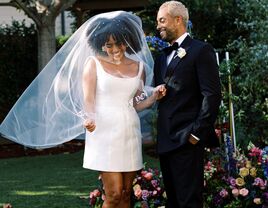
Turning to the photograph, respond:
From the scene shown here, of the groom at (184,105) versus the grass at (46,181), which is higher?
the groom at (184,105)

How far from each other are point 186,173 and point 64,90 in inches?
46.2

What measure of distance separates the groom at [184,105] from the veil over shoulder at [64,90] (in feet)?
1.04

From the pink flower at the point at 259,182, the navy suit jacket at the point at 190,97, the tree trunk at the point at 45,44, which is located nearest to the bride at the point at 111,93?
the navy suit jacket at the point at 190,97

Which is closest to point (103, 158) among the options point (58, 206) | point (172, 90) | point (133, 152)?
point (133, 152)

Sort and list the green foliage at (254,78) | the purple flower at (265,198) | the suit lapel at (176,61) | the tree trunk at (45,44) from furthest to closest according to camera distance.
Answer: the tree trunk at (45,44)
the green foliage at (254,78)
the purple flower at (265,198)
the suit lapel at (176,61)

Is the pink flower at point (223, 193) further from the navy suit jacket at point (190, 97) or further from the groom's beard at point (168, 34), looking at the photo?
the groom's beard at point (168, 34)

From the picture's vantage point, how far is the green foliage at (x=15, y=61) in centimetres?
1201

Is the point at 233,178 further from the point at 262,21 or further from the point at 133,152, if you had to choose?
the point at 262,21

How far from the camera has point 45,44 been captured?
11.2m

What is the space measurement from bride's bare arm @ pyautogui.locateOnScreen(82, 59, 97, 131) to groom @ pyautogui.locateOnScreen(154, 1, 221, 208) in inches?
18.8

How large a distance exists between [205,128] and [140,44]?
2.73 ft

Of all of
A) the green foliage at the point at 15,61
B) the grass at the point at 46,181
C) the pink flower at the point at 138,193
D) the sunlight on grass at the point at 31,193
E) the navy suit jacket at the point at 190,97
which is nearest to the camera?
the navy suit jacket at the point at 190,97

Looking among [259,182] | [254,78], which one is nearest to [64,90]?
[259,182]

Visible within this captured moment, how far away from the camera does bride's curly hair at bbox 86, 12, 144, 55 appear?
4254 millimetres
